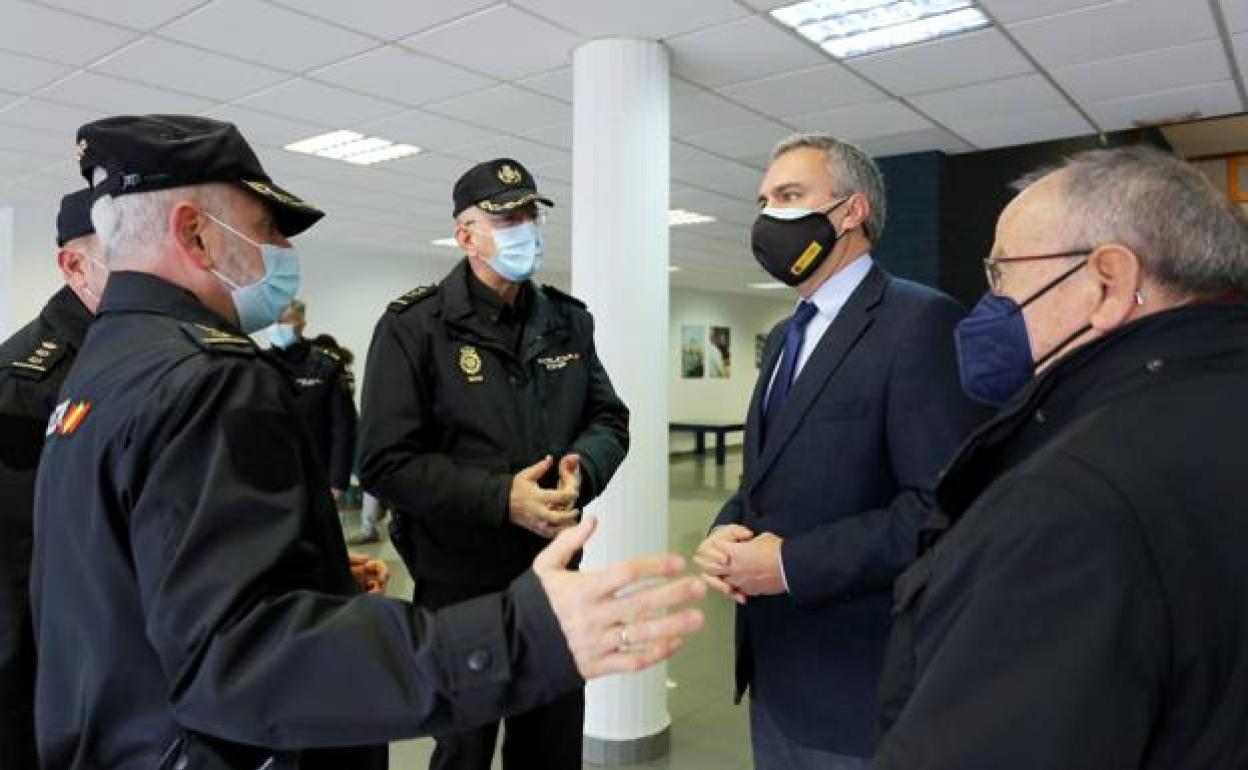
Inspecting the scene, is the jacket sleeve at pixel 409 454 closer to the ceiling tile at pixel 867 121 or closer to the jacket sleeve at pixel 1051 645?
the jacket sleeve at pixel 1051 645

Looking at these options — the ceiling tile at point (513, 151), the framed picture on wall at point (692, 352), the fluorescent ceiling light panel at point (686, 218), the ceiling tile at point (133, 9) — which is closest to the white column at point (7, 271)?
the ceiling tile at point (513, 151)

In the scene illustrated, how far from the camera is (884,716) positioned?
1016 millimetres

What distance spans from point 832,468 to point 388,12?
2.60 metres

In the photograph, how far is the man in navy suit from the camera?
1463mm

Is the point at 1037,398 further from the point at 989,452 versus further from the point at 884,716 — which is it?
the point at 884,716

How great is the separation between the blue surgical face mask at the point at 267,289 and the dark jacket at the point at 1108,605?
935mm

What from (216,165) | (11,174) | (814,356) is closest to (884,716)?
(814,356)

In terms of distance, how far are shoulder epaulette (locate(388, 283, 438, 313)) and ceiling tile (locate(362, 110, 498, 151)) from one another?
2.74m

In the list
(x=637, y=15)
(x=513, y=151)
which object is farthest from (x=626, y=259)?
(x=513, y=151)

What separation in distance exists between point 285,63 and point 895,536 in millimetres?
3483

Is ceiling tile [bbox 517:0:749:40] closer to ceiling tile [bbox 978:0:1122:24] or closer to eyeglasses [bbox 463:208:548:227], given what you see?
ceiling tile [bbox 978:0:1122:24]

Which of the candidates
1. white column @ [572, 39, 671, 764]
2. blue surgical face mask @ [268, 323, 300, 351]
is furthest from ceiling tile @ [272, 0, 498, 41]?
blue surgical face mask @ [268, 323, 300, 351]

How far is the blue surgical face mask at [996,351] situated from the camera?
44.9 inches

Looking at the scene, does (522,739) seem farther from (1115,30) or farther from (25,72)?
(25,72)
